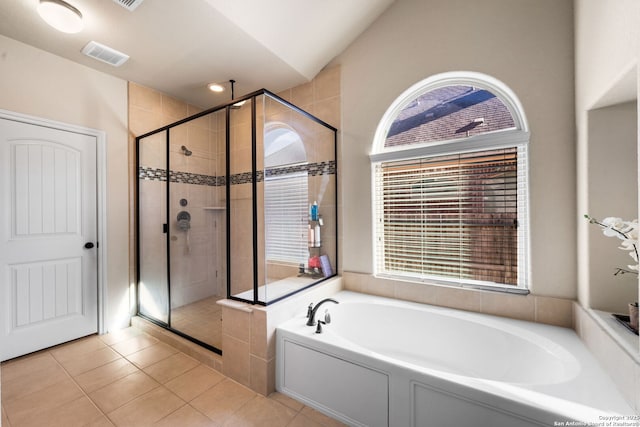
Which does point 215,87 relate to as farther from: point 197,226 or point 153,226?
point 153,226

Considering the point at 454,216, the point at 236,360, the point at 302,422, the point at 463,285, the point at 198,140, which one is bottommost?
the point at 302,422

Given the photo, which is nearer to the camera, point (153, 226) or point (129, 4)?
point (129, 4)

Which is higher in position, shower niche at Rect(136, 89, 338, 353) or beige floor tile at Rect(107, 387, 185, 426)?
shower niche at Rect(136, 89, 338, 353)

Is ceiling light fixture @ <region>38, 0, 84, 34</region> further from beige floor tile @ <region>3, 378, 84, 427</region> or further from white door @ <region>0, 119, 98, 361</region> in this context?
beige floor tile @ <region>3, 378, 84, 427</region>

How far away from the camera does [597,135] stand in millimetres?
1500

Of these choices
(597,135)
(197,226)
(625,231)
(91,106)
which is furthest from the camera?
(197,226)

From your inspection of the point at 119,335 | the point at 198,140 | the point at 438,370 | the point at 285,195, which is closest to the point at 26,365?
the point at 119,335

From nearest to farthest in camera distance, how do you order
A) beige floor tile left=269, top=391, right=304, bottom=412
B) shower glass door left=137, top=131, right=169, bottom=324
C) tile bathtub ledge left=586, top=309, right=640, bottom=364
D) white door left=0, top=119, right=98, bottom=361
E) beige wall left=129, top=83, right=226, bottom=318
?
tile bathtub ledge left=586, top=309, right=640, bottom=364 → beige floor tile left=269, top=391, right=304, bottom=412 → white door left=0, top=119, right=98, bottom=361 → beige wall left=129, top=83, right=226, bottom=318 → shower glass door left=137, top=131, right=169, bottom=324

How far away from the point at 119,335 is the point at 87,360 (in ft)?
1.46

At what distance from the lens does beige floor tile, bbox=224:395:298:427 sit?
1522 mm

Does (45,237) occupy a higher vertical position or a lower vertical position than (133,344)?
higher

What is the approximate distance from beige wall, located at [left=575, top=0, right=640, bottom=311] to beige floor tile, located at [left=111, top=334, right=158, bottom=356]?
3.32 metres

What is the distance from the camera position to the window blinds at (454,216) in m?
1.95

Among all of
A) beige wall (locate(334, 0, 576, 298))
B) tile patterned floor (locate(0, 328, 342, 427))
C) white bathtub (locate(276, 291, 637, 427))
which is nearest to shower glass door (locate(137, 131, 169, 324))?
tile patterned floor (locate(0, 328, 342, 427))
